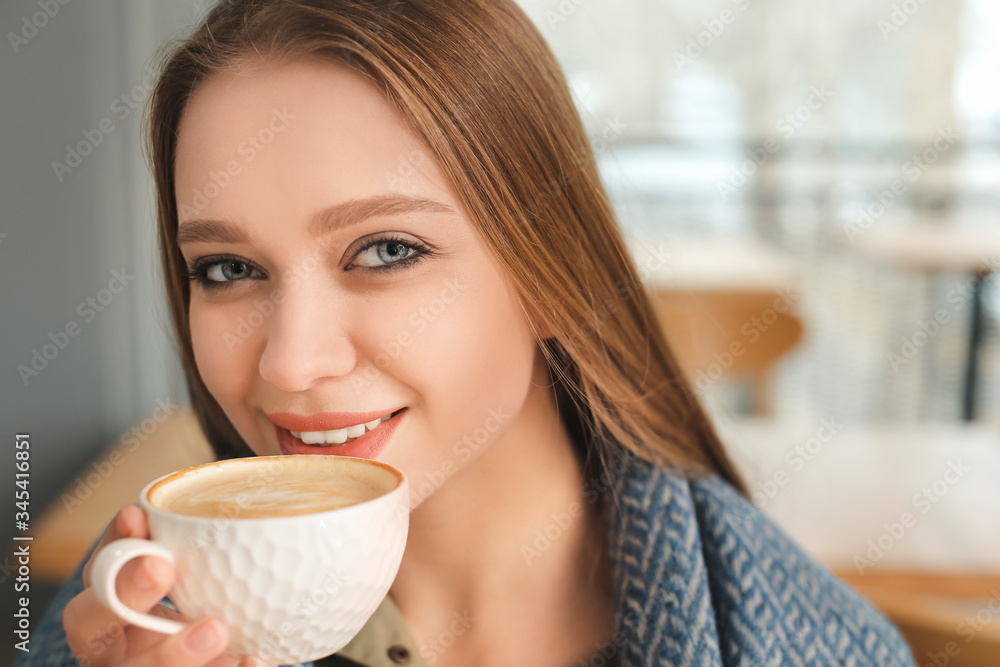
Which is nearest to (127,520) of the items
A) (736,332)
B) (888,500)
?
(888,500)

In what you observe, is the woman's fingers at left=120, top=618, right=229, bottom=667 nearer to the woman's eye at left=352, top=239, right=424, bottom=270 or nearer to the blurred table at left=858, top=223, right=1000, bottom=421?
the woman's eye at left=352, top=239, right=424, bottom=270

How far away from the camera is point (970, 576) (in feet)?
4.44

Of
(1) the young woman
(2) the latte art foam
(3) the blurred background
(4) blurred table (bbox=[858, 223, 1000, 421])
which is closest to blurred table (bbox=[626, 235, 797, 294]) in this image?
(3) the blurred background

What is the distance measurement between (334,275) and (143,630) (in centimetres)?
34

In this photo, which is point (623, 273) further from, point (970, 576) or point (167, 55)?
point (970, 576)

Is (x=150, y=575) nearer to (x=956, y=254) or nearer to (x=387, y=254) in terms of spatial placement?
(x=387, y=254)

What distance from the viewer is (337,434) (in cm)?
76

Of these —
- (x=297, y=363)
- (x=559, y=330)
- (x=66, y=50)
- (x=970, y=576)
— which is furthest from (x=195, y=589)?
(x=66, y=50)

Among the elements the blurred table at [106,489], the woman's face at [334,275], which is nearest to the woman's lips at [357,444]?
the woman's face at [334,275]

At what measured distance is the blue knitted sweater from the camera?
2.94 ft

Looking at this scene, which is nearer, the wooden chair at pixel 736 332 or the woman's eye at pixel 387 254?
the woman's eye at pixel 387 254

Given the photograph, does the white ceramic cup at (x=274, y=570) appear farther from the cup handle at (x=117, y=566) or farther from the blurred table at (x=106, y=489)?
the blurred table at (x=106, y=489)

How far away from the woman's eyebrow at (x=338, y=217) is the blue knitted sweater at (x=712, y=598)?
451 mm

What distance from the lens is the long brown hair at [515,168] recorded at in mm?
787
